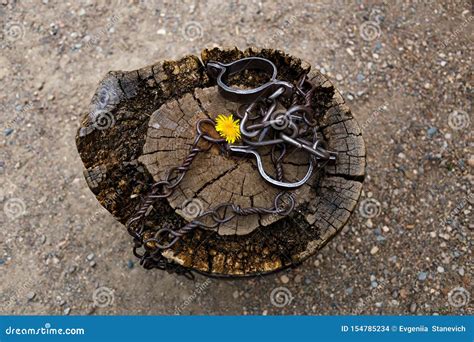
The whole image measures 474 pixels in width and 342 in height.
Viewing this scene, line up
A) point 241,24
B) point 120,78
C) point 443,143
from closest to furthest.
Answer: point 120,78 → point 443,143 → point 241,24

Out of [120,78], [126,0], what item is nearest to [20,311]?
[120,78]

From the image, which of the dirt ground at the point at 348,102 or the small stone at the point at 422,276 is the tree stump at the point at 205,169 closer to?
the dirt ground at the point at 348,102

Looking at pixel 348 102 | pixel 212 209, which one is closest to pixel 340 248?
pixel 348 102

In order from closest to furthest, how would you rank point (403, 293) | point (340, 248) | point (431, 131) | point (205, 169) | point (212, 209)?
point (212, 209) → point (205, 169) → point (403, 293) → point (340, 248) → point (431, 131)

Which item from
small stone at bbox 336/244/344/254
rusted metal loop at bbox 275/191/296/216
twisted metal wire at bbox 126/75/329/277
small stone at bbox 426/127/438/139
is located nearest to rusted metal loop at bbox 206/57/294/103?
twisted metal wire at bbox 126/75/329/277

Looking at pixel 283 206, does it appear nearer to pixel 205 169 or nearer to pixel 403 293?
pixel 205 169

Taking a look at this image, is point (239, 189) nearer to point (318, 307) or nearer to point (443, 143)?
point (318, 307)
